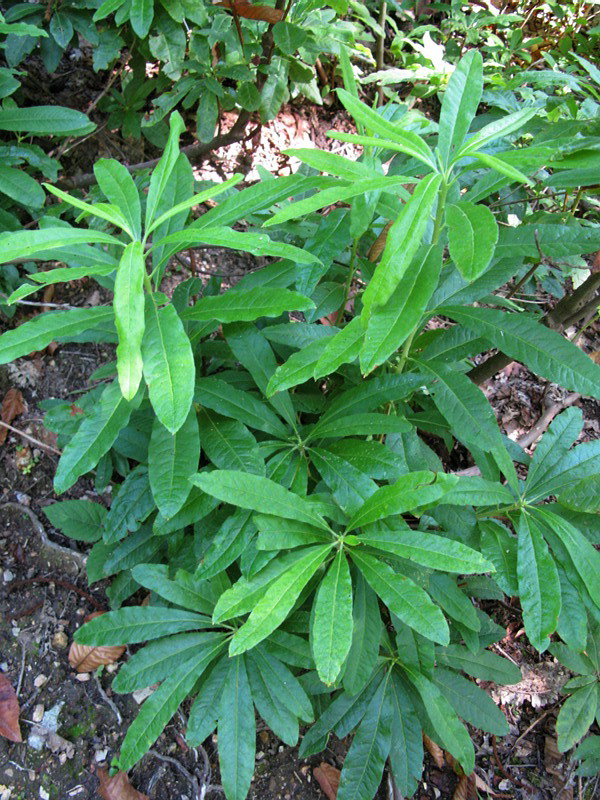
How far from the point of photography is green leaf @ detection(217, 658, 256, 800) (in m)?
1.59

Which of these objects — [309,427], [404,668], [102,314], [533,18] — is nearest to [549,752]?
[404,668]

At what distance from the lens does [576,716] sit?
1947 mm

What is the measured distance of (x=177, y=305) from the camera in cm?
164

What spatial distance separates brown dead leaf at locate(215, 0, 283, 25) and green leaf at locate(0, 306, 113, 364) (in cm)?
142

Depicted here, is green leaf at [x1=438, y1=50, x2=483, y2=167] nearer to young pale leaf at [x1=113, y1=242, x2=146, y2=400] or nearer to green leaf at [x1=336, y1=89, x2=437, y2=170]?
green leaf at [x1=336, y1=89, x2=437, y2=170]

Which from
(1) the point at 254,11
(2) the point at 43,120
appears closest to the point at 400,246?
(1) the point at 254,11

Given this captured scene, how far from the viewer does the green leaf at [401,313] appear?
1185 millimetres

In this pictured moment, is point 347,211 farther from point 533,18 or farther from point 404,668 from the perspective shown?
point 533,18

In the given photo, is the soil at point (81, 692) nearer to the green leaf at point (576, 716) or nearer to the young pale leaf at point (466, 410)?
the green leaf at point (576, 716)

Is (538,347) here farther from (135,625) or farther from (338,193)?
(135,625)

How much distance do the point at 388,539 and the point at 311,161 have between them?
86 centimetres

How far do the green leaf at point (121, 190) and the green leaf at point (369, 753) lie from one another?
1496 mm

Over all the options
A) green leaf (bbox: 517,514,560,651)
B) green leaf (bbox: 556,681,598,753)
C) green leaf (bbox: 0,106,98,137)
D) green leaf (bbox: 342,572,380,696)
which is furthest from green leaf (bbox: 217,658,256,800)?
green leaf (bbox: 0,106,98,137)

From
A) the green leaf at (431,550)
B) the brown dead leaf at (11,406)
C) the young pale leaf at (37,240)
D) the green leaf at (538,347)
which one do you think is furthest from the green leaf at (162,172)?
the brown dead leaf at (11,406)
